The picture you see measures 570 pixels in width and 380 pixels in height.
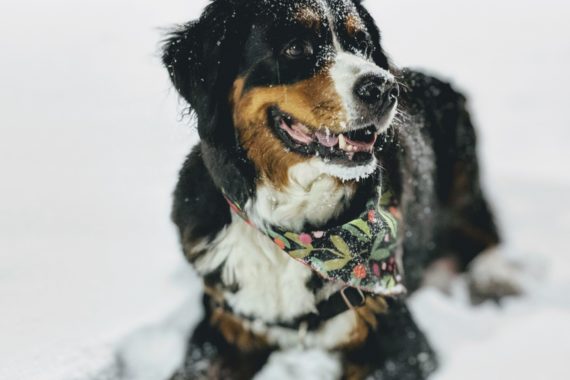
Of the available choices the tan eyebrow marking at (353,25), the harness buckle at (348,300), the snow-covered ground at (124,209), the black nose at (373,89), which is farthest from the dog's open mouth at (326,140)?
the harness buckle at (348,300)

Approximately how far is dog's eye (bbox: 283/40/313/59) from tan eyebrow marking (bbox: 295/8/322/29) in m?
0.06

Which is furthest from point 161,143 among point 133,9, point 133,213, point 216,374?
point 216,374

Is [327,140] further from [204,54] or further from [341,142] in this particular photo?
[204,54]

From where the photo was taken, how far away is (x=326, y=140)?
2078 mm

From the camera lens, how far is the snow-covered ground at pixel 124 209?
254 cm

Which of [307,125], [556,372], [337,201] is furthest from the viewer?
[556,372]

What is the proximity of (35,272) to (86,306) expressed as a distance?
0.91 feet

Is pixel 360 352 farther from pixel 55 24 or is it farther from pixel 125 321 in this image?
pixel 55 24

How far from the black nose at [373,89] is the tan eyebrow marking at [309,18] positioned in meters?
0.27

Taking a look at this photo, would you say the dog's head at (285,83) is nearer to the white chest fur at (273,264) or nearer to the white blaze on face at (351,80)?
the white blaze on face at (351,80)

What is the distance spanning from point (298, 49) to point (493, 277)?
6.44 ft

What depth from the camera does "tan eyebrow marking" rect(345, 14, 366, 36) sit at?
2125 millimetres

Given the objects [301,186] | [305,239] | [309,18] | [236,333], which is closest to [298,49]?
[309,18]

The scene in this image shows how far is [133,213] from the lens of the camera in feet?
10.3
